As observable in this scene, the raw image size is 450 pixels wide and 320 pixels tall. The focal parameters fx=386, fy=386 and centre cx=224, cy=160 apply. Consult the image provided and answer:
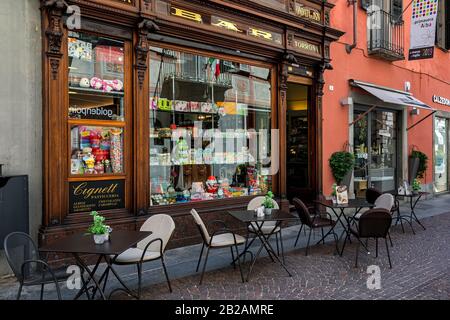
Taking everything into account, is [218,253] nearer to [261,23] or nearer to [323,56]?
[261,23]

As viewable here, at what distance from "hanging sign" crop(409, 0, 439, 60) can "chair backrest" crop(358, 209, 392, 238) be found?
23.8 feet

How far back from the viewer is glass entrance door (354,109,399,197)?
10.4 metres

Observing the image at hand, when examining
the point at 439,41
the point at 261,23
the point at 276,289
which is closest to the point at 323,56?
the point at 261,23

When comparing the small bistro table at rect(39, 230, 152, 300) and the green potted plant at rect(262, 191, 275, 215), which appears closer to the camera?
the small bistro table at rect(39, 230, 152, 300)

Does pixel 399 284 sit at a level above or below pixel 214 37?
below

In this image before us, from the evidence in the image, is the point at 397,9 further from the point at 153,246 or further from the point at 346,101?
the point at 153,246

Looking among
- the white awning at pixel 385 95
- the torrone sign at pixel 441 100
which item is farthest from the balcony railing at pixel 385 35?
the torrone sign at pixel 441 100

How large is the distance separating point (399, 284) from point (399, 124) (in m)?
8.56

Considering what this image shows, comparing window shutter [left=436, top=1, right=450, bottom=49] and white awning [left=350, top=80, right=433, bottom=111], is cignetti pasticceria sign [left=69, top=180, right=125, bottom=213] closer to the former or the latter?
white awning [left=350, top=80, right=433, bottom=111]

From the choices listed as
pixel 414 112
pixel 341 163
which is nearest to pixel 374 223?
pixel 341 163

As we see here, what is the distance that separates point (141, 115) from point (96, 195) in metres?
1.43

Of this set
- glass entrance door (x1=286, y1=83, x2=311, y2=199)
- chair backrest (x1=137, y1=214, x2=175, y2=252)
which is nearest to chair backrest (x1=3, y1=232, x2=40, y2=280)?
chair backrest (x1=137, y1=214, x2=175, y2=252)

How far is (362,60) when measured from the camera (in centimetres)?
1047

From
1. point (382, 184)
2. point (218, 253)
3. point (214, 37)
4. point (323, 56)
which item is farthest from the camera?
point (382, 184)
